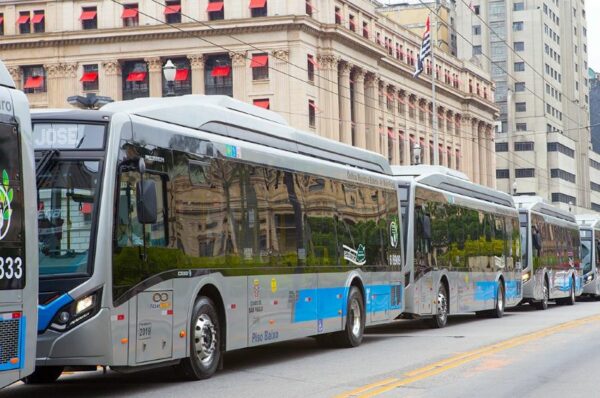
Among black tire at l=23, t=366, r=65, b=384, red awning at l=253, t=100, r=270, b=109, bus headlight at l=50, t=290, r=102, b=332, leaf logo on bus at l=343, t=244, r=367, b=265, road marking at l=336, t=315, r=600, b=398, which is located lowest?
road marking at l=336, t=315, r=600, b=398

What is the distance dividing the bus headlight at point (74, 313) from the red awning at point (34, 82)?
247ft

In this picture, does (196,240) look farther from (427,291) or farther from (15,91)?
(427,291)

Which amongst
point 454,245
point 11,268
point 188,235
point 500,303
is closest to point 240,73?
point 500,303

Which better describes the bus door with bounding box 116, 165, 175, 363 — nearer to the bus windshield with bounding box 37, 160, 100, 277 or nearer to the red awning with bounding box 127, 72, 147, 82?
the bus windshield with bounding box 37, 160, 100, 277

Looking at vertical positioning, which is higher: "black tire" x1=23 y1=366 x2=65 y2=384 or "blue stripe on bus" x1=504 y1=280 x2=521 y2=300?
"blue stripe on bus" x1=504 y1=280 x2=521 y2=300

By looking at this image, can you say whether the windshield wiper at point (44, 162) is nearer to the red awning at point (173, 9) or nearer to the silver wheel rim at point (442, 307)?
the silver wheel rim at point (442, 307)

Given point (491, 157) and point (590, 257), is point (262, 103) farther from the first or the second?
point (491, 157)

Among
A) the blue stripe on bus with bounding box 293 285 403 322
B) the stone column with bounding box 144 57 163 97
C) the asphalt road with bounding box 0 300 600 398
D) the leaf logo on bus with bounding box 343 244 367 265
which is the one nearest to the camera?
the asphalt road with bounding box 0 300 600 398

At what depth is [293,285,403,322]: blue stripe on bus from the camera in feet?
58.5

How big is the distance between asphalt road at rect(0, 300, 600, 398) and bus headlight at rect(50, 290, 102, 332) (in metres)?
1.49

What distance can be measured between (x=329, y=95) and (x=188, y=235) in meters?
70.0

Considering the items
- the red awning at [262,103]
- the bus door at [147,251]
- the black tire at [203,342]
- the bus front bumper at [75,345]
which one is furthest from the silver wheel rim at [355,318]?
the red awning at [262,103]

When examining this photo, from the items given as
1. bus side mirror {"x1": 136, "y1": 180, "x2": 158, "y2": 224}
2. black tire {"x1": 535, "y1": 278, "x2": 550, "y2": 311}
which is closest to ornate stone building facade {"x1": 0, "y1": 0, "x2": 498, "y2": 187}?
black tire {"x1": 535, "y1": 278, "x2": 550, "y2": 311}

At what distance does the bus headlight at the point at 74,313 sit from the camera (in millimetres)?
11953
